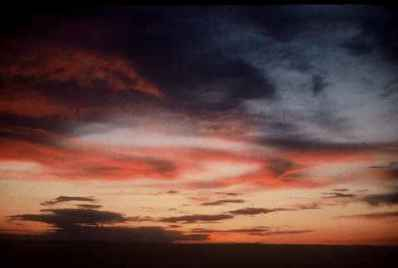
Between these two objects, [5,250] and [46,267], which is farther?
[5,250]

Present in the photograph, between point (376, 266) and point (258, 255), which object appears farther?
point (258, 255)

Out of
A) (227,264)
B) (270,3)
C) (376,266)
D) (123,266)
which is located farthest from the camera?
(123,266)

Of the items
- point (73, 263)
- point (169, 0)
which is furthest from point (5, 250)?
point (169, 0)

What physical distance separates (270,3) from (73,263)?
9.96ft

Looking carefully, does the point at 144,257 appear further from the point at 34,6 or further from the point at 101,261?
the point at 34,6

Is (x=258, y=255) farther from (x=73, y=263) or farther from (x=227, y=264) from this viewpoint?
(x=73, y=263)

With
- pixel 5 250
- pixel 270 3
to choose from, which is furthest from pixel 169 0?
pixel 5 250

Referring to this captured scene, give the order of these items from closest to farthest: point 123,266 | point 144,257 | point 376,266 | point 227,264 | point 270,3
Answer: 1. point 270,3
2. point 376,266
3. point 227,264
4. point 123,266
5. point 144,257

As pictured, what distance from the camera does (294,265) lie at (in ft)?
11.8

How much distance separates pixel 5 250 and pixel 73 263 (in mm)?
695

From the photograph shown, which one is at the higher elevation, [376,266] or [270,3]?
[270,3]

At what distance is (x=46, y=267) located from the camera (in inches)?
122

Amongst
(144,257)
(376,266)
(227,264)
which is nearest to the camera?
(376,266)

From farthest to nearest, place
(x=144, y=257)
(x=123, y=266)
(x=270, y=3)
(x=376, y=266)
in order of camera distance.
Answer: (x=144, y=257)
(x=123, y=266)
(x=376, y=266)
(x=270, y=3)
